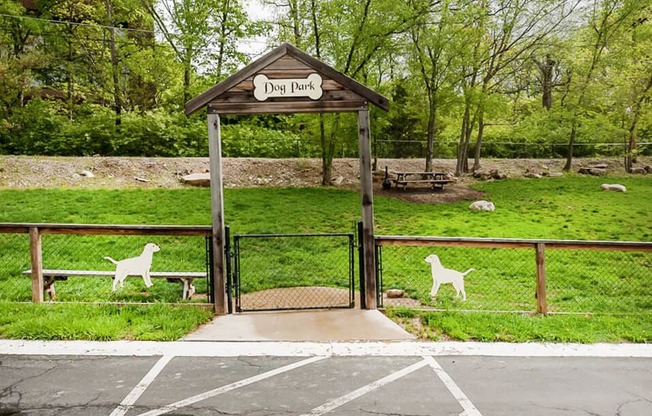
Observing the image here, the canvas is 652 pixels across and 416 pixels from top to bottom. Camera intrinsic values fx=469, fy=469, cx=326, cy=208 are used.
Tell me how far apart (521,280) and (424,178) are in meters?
10.2

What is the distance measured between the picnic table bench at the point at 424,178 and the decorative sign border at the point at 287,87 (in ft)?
36.1

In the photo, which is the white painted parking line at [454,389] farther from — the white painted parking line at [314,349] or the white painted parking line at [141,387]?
the white painted parking line at [141,387]

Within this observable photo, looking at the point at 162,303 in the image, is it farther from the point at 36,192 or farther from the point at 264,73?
the point at 36,192

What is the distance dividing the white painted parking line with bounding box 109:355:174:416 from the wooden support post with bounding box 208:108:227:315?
136 cm

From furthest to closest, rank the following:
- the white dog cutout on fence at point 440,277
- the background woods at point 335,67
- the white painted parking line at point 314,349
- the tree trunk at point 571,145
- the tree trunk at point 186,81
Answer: the tree trunk at point 571,145
the tree trunk at point 186,81
the background woods at point 335,67
the white dog cutout on fence at point 440,277
the white painted parking line at point 314,349

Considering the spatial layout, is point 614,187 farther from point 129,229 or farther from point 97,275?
point 97,275

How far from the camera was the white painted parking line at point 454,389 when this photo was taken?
Result: 3512 mm

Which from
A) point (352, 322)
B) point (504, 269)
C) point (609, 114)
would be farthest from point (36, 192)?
point (609, 114)

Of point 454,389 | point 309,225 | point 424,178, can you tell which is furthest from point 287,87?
point 424,178

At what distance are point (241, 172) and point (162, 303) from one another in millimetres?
11412

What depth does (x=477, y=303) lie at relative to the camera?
6805 mm

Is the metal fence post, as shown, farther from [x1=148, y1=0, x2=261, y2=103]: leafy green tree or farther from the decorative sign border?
[x1=148, y1=0, x2=261, y2=103]: leafy green tree

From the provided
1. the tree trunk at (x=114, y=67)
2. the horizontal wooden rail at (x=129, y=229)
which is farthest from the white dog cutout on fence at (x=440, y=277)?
the tree trunk at (x=114, y=67)

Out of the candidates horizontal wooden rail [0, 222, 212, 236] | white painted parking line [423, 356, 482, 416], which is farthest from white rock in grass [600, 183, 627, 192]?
horizontal wooden rail [0, 222, 212, 236]
